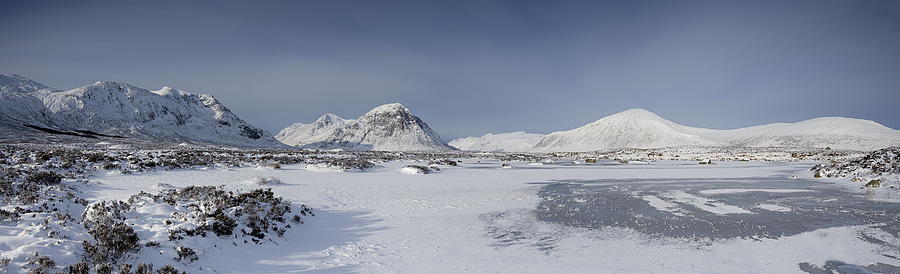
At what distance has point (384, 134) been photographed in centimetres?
17388

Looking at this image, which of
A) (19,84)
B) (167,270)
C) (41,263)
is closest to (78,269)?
(41,263)

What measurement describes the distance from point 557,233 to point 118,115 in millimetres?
143636

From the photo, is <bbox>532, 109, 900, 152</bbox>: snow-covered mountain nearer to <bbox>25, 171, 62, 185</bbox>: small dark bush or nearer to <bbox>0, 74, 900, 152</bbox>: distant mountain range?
<bbox>0, 74, 900, 152</bbox>: distant mountain range

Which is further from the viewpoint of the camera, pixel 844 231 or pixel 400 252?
pixel 844 231

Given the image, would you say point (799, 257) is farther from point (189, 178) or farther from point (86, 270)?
point (189, 178)

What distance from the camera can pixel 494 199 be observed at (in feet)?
56.3

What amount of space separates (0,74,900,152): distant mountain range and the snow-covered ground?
74.3 metres

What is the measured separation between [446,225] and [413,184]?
10274mm

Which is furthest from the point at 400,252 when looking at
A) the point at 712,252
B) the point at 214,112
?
the point at 214,112

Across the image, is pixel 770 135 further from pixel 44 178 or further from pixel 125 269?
pixel 44 178

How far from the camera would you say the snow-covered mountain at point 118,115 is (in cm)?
9461

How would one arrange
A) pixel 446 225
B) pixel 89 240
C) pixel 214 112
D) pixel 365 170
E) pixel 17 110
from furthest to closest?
pixel 214 112 → pixel 17 110 → pixel 365 170 → pixel 446 225 → pixel 89 240

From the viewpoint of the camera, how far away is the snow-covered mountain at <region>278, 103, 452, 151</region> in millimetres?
163375

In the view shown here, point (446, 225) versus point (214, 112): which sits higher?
point (214, 112)
